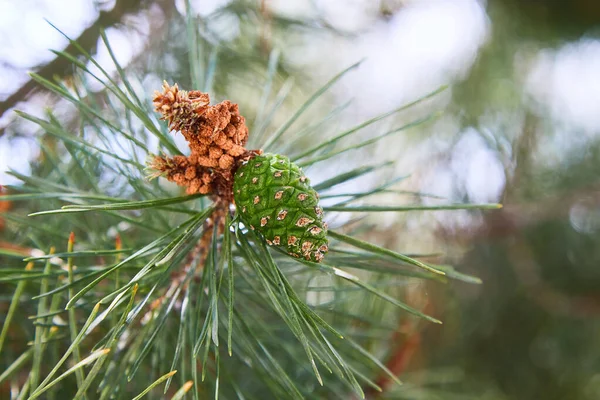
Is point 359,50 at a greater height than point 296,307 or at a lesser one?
greater

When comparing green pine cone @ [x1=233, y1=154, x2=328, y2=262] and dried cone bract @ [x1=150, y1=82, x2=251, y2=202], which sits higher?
dried cone bract @ [x1=150, y1=82, x2=251, y2=202]

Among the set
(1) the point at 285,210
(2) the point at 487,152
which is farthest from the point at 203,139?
(2) the point at 487,152

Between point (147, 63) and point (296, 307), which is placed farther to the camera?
point (147, 63)

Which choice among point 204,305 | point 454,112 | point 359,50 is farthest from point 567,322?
point 204,305

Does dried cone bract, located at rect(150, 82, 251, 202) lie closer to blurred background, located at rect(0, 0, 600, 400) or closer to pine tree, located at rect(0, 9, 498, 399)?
pine tree, located at rect(0, 9, 498, 399)

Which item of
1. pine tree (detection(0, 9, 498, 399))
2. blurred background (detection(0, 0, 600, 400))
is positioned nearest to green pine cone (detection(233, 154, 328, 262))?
pine tree (detection(0, 9, 498, 399))

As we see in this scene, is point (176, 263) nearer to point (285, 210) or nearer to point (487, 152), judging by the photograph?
point (285, 210)

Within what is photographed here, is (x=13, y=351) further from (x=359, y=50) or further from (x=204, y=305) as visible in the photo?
(x=359, y=50)
